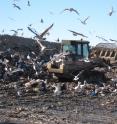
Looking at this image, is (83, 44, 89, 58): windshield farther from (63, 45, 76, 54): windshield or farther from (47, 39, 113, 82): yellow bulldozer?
(63, 45, 76, 54): windshield

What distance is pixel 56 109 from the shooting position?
14.4 meters

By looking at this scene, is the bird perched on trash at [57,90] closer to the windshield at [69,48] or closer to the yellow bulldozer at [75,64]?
the yellow bulldozer at [75,64]

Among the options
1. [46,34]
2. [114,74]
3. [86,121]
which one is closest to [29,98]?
[86,121]

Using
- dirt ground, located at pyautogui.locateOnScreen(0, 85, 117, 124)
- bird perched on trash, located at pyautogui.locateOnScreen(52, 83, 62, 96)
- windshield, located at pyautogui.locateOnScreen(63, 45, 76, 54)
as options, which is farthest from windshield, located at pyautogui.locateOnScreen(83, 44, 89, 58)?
dirt ground, located at pyautogui.locateOnScreen(0, 85, 117, 124)

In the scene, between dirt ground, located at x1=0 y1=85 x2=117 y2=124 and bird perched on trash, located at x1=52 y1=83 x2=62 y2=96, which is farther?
bird perched on trash, located at x1=52 y1=83 x2=62 y2=96

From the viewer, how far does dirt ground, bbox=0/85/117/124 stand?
12.2m

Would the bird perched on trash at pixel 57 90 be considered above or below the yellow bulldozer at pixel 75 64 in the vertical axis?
below

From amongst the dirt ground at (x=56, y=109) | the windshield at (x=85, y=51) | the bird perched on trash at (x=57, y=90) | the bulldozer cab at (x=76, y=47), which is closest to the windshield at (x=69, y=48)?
the bulldozer cab at (x=76, y=47)

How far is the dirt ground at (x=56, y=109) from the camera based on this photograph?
40.2 feet

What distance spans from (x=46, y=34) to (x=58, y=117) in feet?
43.0

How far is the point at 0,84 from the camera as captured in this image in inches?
845

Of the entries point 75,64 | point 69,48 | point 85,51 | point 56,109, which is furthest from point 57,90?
point 85,51

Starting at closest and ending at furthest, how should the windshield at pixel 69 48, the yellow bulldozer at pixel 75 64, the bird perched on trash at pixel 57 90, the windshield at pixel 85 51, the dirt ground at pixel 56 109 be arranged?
the dirt ground at pixel 56 109 → the bird perched on trash at pixel 57 90 → the yellow bulldozer at pixel 75 64 → the windshield at pixel 69 48 → the windshield at pixel 85 51

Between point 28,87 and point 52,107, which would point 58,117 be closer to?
point 52,107
